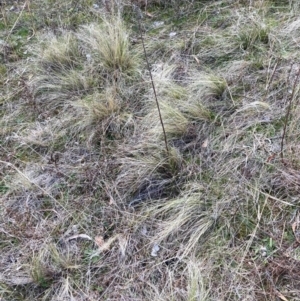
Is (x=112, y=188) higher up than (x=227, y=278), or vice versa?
(x=112, y=188)

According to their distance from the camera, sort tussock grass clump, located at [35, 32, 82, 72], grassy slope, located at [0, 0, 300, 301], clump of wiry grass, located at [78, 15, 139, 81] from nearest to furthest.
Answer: grassy slope, located at [0, 0, 300, 301] < clump of wiry grass, located at [78, 15, 139, 81] < tussock grass clump, located at [35, 32, 82, 72]

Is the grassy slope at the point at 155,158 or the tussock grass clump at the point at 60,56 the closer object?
the grassy slope at the point at 155,158

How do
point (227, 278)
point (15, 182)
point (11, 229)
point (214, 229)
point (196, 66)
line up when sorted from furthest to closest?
point (196, 66), point (15, 182), point (11, 229), point (214, 229), point (227, 278)

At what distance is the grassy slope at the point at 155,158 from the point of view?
7.42ft

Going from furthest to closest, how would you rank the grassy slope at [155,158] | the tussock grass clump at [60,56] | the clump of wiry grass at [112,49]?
the tussock grass clump at [60,56], the clump of wiry grass at [112,49], the grassy slope at [155,158]

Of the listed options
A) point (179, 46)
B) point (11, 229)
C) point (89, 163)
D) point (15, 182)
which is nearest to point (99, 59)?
point (179, 46)

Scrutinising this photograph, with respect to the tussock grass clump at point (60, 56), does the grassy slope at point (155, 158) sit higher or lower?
lower

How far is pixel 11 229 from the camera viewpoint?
2539mm

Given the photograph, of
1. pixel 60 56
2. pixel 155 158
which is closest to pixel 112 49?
pixel 60 56

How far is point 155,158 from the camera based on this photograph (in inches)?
106

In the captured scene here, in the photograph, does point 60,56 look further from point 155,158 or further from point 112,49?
point 155,158

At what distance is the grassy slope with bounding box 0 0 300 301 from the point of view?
89.0 inches

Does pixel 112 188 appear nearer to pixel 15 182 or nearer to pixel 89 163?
pixel 89 163

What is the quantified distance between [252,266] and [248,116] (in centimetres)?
105
